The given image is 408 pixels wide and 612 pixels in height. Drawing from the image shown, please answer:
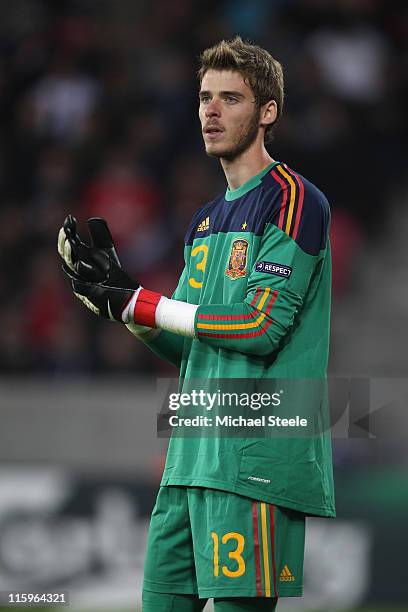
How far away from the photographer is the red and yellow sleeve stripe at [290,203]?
10.8ft

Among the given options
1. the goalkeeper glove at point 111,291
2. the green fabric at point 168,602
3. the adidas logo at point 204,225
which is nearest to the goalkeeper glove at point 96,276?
the goalkeeper glove at point 111,291

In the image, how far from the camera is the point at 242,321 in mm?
3201

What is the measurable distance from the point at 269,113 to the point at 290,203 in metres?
0.37

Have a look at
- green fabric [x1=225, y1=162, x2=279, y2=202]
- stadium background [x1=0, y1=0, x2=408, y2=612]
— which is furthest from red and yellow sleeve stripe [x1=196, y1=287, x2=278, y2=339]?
stadium background [x1=0, y1=0, x2=408, y2=612]

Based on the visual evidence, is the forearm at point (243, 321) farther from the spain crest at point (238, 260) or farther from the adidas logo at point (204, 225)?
the adidas logo at point (204, 225)

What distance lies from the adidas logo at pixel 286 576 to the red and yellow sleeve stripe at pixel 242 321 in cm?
69

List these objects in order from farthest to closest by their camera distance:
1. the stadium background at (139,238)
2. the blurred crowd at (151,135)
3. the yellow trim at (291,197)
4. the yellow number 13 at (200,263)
Result: the blurred crowd at (151,135)
the stadium background at (139,238)
the yellow number 13 at (200,263)
the yellow trim at (291,197)

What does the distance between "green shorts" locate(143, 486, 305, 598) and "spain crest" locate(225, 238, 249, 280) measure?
650 mm

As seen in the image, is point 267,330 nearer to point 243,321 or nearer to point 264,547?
point 243,321

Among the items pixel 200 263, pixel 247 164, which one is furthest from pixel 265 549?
pixel 247 164

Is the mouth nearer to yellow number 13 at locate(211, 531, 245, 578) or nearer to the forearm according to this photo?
the forearm

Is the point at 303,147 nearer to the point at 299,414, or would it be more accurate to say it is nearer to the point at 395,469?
the point at 395,469

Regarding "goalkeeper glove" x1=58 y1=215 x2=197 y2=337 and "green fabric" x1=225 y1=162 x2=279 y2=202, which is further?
"green fabric" x1=225 y1=162 x2=279 y2=202

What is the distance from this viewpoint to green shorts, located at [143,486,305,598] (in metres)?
3.19
